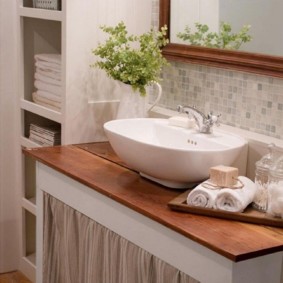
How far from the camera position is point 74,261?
2.22m

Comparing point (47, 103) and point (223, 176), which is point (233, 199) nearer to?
point (223, 176)

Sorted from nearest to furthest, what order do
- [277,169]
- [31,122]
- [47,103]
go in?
[277,169]
[47,103]
[31,122]

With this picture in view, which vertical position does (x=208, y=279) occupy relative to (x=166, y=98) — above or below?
below

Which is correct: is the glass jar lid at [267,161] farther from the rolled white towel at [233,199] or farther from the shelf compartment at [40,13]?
the shelf compartment at [40,13]

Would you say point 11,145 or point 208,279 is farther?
point 11,145

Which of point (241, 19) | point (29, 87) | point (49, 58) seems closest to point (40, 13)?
point (49, 58)

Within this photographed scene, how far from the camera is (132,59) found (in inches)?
93.0

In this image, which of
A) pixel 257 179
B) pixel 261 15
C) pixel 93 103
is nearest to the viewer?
pixel 257 179

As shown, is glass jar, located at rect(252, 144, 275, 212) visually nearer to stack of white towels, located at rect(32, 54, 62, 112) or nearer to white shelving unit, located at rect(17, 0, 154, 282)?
white shelving unit, located at rect(17, 0, 154, 282)

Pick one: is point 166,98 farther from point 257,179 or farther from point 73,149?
point 257,179

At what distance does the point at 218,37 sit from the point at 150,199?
741mm

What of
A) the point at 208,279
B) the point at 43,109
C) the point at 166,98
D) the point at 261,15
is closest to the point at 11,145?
the point at 43,109

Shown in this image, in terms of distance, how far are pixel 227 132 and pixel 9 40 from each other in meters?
1.31

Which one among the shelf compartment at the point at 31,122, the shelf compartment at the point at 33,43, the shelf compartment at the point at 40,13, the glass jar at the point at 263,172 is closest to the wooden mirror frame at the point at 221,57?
the glass jar at the point at 263,172
